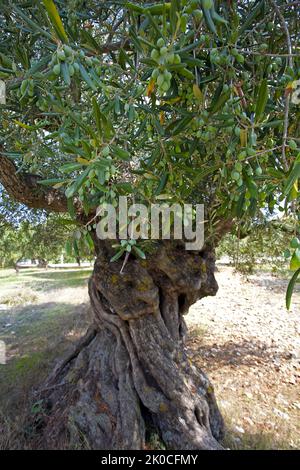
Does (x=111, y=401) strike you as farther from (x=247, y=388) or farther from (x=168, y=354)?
(x=247, y=388)

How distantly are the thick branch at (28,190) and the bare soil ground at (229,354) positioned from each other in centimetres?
246

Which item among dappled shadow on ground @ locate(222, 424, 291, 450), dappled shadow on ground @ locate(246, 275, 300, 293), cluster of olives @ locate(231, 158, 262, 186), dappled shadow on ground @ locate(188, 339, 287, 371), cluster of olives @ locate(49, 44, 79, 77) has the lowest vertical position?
dappled shadow on ground @ locate(222, 424, 291, 450)

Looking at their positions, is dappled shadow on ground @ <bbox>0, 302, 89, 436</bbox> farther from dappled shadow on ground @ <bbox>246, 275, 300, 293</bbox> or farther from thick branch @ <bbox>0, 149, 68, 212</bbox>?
dappled shadow on ground @ <bbox>246, 275, 300, 293</bbox>

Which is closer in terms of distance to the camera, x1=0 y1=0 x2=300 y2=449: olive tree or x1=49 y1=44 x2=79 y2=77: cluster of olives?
x1=49 y1=44 x2=79 y2=77: cluster of olives

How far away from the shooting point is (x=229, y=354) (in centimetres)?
559

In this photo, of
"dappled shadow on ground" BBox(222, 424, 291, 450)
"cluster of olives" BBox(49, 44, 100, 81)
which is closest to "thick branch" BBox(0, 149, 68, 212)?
"cluster of olives" BBox(49, 44, 100, 81)

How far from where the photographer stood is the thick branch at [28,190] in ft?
8.92

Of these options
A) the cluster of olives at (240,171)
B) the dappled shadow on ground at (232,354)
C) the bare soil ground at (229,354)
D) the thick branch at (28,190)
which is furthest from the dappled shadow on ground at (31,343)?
the cluster of olives at (240,171)

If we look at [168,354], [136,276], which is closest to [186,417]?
[168,354]

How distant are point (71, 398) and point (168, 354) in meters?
1.27

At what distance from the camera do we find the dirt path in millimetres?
3475

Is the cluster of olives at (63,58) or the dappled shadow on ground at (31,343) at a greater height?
the cluster of olives at (63,58)

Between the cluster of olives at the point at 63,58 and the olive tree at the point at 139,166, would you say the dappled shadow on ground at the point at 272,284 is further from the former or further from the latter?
the cluster of olives at the point at 63,58

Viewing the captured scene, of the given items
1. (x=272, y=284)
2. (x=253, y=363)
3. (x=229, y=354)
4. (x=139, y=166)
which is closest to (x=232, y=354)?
(x=229, y=354)
